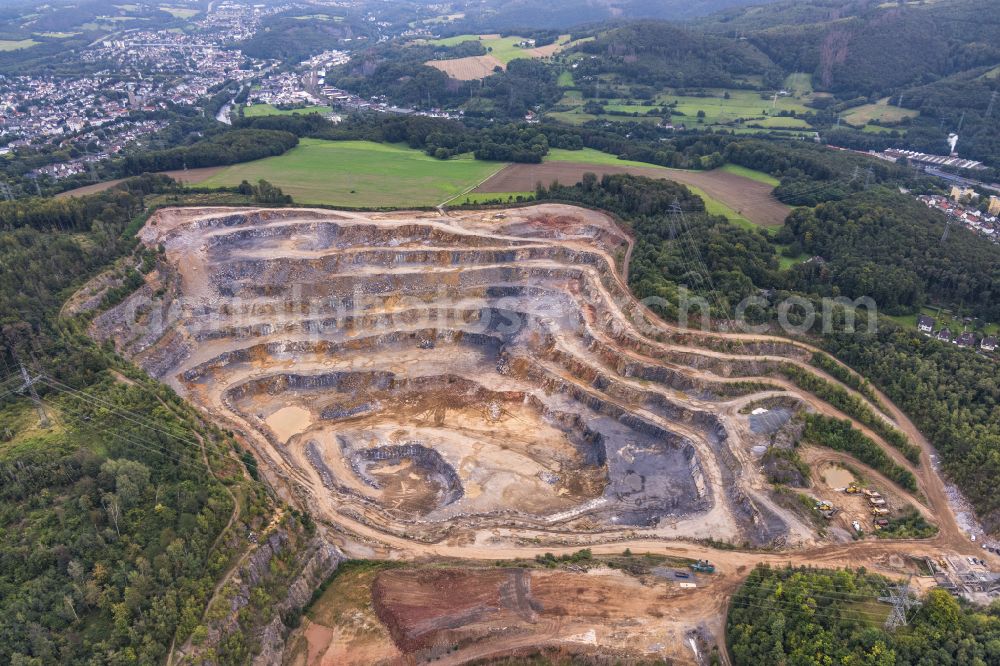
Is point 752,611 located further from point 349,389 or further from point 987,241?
point 987,241

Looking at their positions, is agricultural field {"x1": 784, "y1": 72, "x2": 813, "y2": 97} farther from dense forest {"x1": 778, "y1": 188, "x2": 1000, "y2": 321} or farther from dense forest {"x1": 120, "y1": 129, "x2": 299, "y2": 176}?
dense forest {"x1": 120, "y1": 129, "x2": 299, "y2": 176}

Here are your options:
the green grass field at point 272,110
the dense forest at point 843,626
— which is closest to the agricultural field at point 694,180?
the dense forest at point 843,626

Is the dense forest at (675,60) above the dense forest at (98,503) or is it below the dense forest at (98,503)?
above

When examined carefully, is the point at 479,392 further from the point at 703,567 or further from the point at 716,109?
the point at 716,109

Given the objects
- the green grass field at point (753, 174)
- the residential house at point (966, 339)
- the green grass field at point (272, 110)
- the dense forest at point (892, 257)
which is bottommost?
the residential house at point (966, 339)

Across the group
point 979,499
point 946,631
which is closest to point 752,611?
point 946,631

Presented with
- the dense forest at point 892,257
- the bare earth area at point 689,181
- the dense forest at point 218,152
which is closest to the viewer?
the dense forest at point 892,257

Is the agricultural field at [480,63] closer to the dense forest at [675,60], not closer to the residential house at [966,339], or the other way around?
the dense forest at [675,60]

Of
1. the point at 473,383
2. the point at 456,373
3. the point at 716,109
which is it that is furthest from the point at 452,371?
the point at 716,109
